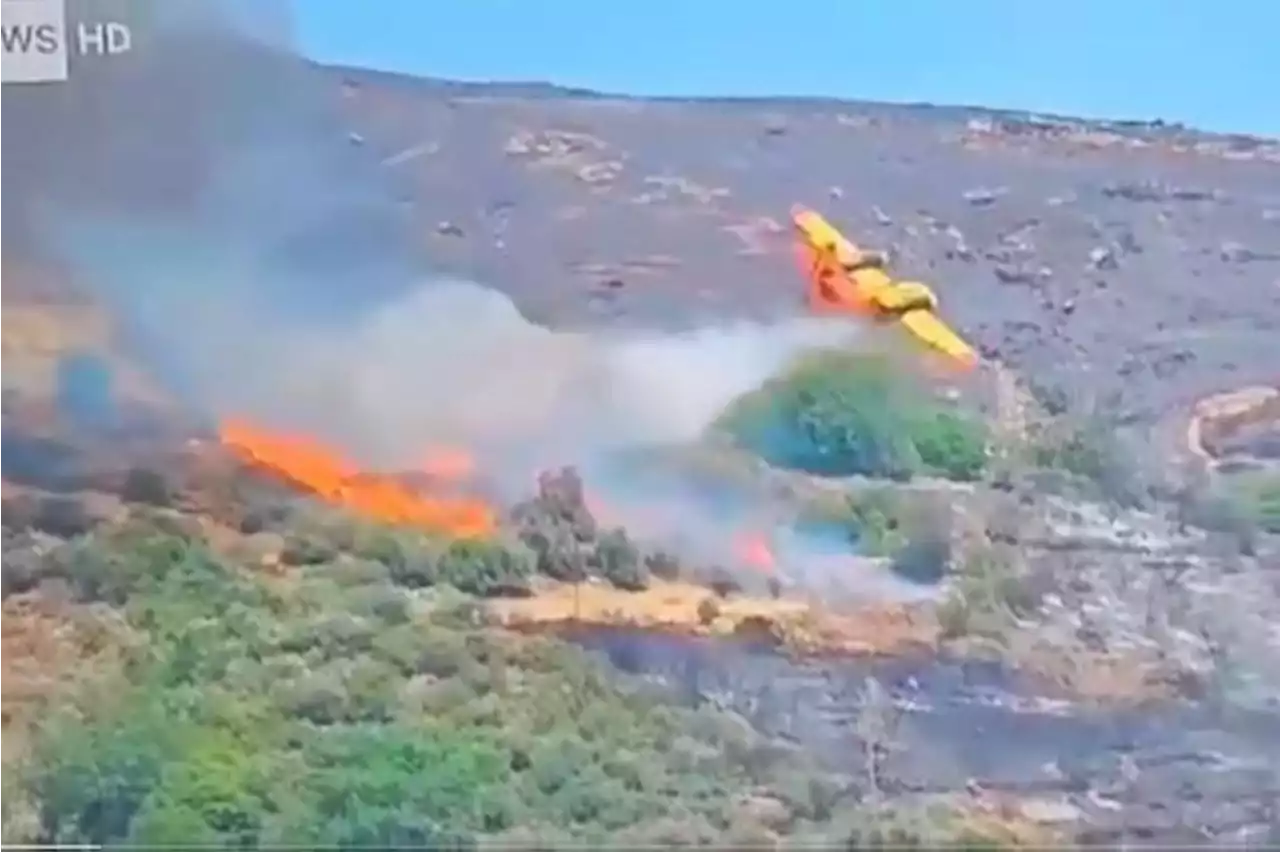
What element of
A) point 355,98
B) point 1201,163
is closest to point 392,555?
point 355,98

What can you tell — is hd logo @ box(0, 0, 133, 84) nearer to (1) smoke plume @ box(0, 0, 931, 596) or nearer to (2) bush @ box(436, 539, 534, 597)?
(1) smoke plume @ box(0, 0, 931, 596)

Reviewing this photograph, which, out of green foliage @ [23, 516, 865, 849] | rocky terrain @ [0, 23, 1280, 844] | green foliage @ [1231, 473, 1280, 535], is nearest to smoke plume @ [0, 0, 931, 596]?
rocky terrain @ [0, 23, 1280, 844]

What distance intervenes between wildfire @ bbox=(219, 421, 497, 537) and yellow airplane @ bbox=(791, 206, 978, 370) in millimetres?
320

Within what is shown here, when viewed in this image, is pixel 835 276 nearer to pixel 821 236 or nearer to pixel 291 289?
pixel 821 236

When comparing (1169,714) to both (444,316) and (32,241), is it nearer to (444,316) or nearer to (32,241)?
(444,316)

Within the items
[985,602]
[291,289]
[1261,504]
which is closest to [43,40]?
[291,289]

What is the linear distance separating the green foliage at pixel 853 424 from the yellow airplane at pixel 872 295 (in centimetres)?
4

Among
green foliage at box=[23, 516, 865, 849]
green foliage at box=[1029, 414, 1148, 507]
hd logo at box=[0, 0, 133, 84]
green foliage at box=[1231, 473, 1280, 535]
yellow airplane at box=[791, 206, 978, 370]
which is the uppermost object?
hd logo at box=[0, 0, 133, 84]

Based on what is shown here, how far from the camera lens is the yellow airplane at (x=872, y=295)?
1621 mm

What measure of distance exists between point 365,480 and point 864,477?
0.40 meters

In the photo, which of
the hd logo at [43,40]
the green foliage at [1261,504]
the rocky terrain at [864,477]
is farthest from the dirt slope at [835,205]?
the hd logo at [43,40]

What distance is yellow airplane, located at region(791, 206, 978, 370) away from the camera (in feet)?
5.32

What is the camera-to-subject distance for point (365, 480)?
1.62 metres

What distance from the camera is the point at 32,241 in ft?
5.39
